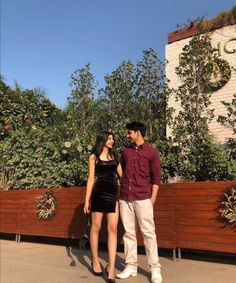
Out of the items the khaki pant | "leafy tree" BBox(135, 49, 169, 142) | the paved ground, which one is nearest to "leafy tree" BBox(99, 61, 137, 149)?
"leafy tree" BBox(135, 49, 169, 142)

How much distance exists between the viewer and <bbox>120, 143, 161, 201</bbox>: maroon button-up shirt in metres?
4.95

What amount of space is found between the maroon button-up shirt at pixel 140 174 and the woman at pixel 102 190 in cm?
17

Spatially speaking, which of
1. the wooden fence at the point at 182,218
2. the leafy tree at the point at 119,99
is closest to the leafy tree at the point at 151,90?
the leafy tree at the point at 119,99

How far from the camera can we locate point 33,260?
6.59 metres

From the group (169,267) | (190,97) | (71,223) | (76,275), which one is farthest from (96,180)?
(190,97)

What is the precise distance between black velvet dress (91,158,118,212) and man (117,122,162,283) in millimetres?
142

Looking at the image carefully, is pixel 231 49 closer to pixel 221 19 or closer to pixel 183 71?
pixel 221 19

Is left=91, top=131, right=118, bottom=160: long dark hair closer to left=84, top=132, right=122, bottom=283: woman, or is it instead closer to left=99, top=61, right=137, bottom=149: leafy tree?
left=84, top=132, right=122, bottom=283: woman

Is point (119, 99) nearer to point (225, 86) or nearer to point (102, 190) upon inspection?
point (225, 86)

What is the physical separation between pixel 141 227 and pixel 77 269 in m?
1.40

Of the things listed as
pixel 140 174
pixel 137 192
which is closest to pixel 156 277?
pixel 137 192

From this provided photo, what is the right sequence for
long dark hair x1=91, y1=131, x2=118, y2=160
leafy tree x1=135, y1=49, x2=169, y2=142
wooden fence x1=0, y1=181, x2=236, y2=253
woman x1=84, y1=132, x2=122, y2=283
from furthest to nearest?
leafy tree x1=135, y1=49, x2=169, y2=142
wooden fence x1=0, y1=181, x2=236, y2=253
long dark hair x1=91, y1=131, x2=118, y2=160
woman x1=84, y1=132, x2=122, y2=283

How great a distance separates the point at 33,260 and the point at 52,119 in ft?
27.8

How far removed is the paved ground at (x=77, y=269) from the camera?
16.5 ft
